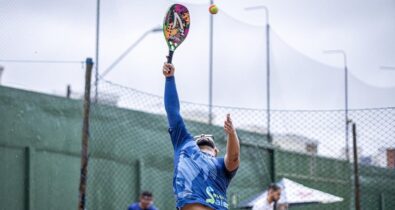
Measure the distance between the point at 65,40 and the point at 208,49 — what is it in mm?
3705

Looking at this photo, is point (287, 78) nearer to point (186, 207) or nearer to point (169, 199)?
point (169, 199)

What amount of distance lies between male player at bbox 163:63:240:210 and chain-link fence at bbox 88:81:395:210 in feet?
15.8

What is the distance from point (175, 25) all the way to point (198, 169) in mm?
1546

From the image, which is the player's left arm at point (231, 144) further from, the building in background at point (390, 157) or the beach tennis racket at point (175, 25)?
the building in background at point (390, 157)

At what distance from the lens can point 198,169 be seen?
527 centimetres

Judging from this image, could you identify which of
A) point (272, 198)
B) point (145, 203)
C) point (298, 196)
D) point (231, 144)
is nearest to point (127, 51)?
point (145, 203)

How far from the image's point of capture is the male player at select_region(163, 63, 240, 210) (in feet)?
17.0

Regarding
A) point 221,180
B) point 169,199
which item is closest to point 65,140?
point 169,199

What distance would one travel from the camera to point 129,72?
11.5 m

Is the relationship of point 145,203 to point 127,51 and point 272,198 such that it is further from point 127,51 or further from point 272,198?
point 127,51

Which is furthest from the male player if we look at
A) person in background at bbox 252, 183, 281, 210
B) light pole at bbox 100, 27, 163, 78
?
light pole at bbox 100, 27, 163, 78

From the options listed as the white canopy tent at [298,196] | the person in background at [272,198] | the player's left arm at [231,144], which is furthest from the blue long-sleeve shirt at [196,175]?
the white canopy tent at [298,196]

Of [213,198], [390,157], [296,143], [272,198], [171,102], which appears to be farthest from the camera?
[296,143]

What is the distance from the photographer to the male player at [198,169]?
517cm
